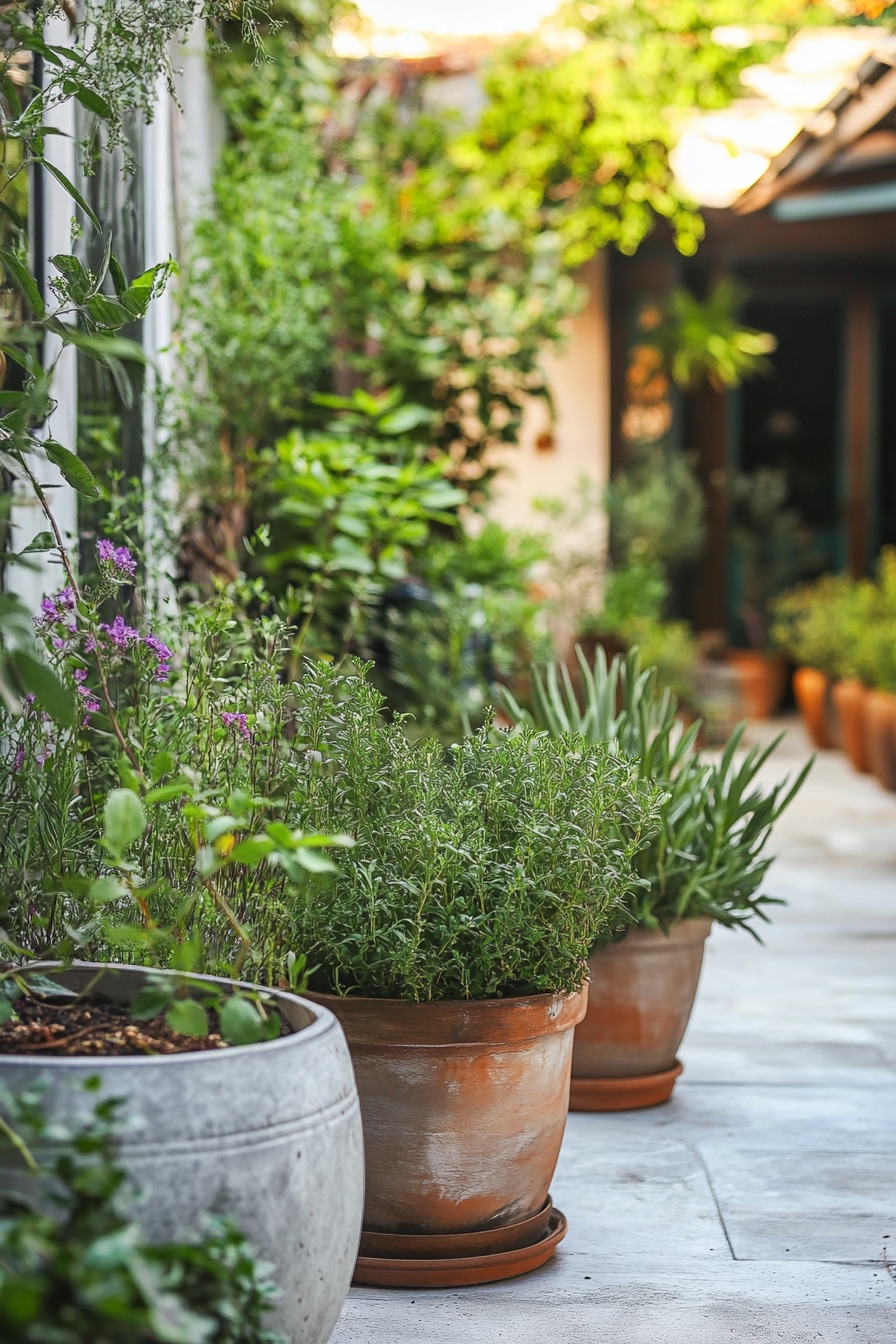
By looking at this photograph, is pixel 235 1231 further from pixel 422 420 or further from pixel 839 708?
pixel 839 708

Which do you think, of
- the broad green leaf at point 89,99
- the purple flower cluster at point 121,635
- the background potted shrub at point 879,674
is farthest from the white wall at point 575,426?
the broad green leaf at point 89,99

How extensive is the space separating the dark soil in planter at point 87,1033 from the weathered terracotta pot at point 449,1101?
420 mm

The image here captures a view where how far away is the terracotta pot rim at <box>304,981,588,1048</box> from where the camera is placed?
212 centimetres

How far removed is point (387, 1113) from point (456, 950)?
268mm

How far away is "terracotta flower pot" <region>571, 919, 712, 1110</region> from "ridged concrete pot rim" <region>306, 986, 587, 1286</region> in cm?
76

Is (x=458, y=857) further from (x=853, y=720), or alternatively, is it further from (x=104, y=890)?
(x=853, y=720)

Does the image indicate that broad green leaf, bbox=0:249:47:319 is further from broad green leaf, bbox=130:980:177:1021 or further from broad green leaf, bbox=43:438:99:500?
broad green leaf, bbox=130:980:177:1021

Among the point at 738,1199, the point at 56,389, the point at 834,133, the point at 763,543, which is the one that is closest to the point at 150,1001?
the point at 738,1199

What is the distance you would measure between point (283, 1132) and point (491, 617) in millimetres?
3881

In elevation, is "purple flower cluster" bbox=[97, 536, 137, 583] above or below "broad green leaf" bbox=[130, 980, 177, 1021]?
above

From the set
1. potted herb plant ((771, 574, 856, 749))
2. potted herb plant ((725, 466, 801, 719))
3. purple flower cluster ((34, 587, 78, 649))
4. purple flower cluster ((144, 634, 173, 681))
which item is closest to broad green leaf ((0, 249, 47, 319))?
purple flower cluster ((34, 587, 78, 649))

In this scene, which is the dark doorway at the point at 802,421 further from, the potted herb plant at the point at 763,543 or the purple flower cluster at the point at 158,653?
the purple flower cluster at the point at 158,653

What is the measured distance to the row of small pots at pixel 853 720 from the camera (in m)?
7.34

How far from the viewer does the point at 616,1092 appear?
3035 mm
